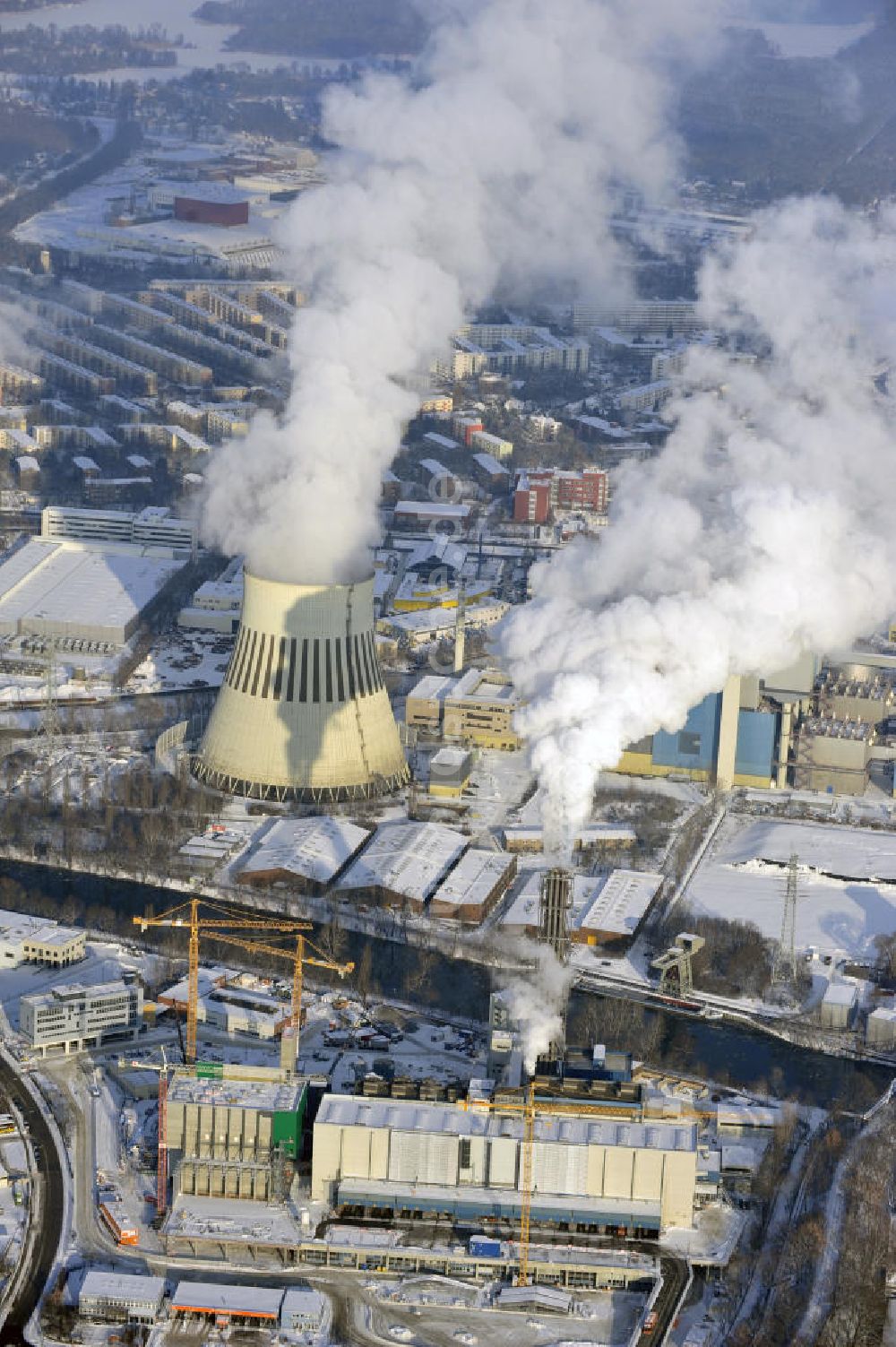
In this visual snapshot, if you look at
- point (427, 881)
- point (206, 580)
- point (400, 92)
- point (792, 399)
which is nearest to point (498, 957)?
point (427, 881)

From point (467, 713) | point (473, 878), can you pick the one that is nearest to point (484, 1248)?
point (473, 878)

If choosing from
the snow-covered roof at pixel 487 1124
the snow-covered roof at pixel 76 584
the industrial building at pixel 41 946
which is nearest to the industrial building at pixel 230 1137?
the snow-covered roof at pixel 487 1124

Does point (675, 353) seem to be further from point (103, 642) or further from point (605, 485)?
point (103, 642)

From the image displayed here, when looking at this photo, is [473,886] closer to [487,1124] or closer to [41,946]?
[41,946]

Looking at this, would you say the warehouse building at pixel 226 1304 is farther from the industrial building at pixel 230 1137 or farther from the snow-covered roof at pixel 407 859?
the snow-covered roof at pixel 407 859

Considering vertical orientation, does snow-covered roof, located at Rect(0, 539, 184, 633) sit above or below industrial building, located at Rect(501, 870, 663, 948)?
above

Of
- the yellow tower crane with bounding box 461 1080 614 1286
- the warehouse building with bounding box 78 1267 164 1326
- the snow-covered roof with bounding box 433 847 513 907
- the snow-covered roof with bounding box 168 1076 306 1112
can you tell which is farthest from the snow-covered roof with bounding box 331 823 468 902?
the warehouse building with bounding box 78 1267 164 1326

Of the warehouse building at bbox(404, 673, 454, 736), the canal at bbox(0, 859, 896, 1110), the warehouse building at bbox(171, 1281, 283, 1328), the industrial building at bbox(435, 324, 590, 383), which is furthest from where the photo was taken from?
the industrial building at bbox(435, 324, 590, 383)

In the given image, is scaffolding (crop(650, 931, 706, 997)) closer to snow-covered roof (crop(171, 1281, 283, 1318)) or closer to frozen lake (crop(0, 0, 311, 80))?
snow-covered roof (crop(171, 1281, 283, 1318))
